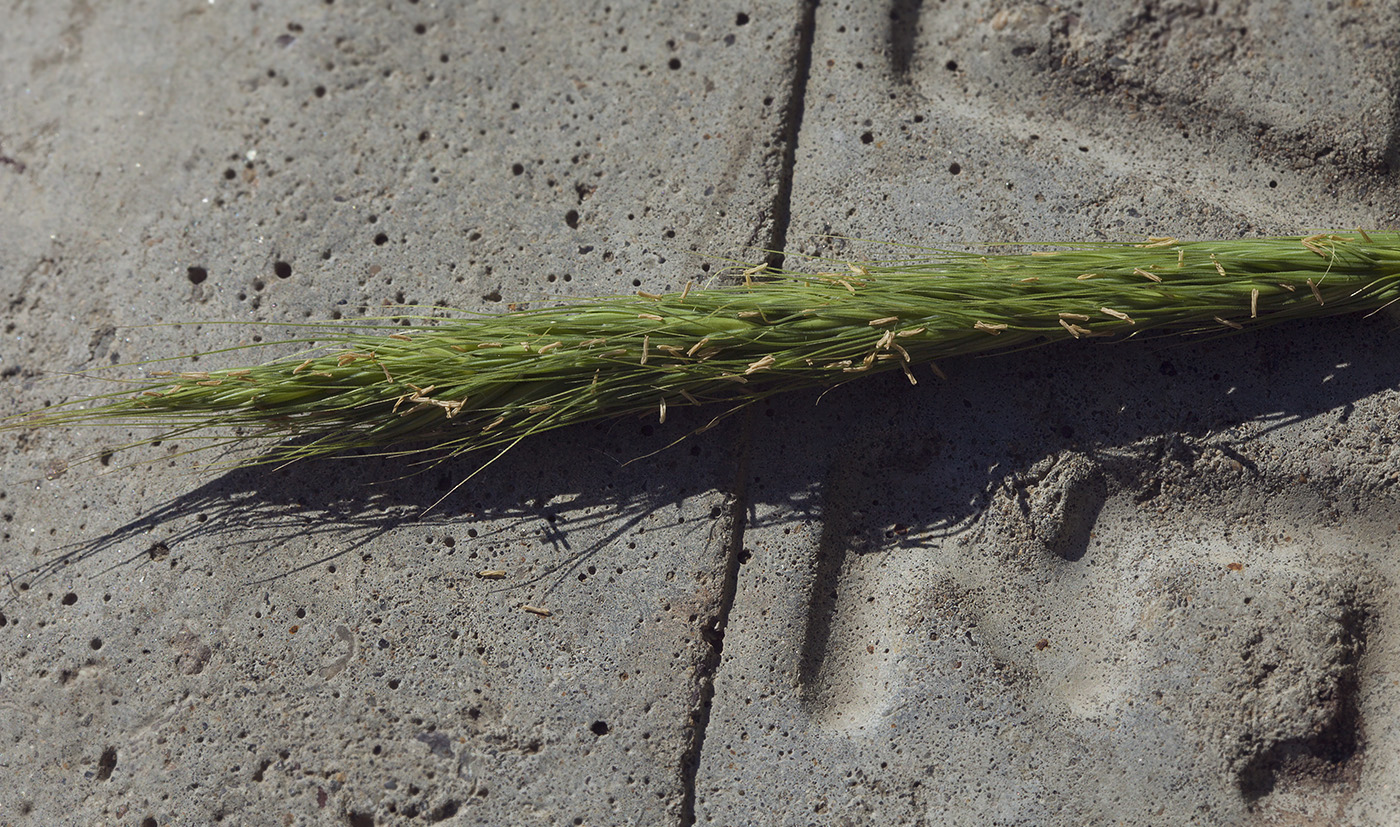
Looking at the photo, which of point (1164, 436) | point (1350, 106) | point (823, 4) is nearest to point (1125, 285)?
point (1164, 436)

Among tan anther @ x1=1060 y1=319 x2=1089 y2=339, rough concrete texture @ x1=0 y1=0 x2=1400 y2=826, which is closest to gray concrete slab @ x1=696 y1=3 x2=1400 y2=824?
rough concrete texture @ x1=0 y1=0 x2=1400 y2=826

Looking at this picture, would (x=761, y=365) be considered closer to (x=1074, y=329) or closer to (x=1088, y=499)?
(x=1074, y=329)

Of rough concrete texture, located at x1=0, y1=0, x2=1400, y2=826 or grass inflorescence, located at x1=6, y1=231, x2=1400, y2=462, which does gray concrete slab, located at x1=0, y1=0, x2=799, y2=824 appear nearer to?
rough concrete texture, located at x1=0, y1=0, x2=1400, y2=826

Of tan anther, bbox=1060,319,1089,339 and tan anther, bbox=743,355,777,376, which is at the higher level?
tan anther, bbox=1060,319,1089,339

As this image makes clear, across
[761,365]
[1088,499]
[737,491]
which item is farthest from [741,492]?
[1088,499]

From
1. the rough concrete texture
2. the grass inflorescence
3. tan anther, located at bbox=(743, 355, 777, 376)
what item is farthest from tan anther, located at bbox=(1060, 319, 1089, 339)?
tan anther, located at bbox=(743, 355, 777, 376)

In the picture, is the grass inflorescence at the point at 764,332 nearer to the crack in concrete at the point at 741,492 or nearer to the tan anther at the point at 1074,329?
the tan anther at the point at 1074,329

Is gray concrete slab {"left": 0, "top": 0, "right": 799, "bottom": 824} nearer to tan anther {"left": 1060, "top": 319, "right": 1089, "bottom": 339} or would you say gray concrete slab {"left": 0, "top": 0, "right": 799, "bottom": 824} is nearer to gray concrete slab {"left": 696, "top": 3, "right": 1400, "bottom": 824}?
gray concrete slab {"left": 696, "top": 3, "right": 1400, "bottom": 824}

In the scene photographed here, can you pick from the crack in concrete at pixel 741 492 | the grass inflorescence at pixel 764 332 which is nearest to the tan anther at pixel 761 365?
the grass inflorescence at pixel 764 332
